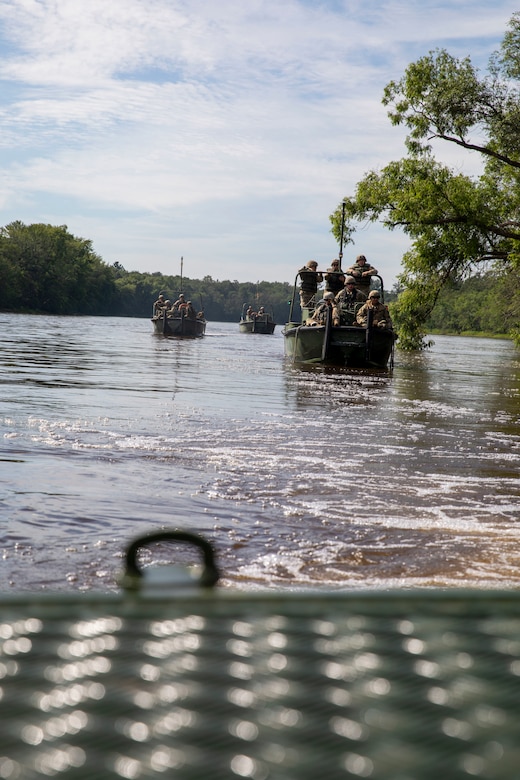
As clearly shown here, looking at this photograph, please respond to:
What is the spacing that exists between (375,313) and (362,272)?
5.04 ft

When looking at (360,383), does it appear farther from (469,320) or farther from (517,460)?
(469,320)

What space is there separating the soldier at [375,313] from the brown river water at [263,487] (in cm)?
944

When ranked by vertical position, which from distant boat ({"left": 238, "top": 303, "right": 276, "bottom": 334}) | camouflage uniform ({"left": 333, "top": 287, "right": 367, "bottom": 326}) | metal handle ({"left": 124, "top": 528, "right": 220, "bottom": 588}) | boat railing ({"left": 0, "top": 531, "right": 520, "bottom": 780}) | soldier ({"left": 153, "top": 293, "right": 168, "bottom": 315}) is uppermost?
camouflage uniform ({"left": 333, "top": 287, "right": 367, "bottom": 326})

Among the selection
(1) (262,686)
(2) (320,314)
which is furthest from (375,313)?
(1) (262,686)

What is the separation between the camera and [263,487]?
21.9 feet

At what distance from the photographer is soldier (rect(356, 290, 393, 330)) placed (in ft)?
76.5

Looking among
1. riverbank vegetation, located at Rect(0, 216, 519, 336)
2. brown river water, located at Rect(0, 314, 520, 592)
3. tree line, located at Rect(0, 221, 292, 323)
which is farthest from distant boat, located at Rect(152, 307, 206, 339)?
tree line, located at Rect(0, 221, 292, 323)

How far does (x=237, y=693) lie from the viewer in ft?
2.58

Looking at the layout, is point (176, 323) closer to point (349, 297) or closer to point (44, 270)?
point (349, 297)

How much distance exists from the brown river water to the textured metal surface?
134 inches

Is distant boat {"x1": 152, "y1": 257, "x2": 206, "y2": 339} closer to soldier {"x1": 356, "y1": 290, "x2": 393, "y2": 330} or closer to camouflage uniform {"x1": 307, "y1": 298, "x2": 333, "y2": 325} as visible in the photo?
camouflage uniform {"x1": 307, "y1": 298, "x2": 333, "y2": 325}

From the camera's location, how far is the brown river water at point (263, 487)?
4.66 meters

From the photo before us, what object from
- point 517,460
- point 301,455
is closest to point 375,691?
point 301,455

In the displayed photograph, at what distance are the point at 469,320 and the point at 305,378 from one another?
124m
